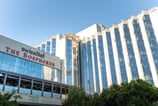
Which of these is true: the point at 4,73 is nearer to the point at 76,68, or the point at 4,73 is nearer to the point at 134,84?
the point at 134,84

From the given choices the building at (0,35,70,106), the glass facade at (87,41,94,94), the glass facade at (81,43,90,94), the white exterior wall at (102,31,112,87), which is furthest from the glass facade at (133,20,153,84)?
the building at (0,35,70,106)

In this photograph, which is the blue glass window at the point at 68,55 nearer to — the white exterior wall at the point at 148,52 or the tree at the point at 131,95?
the white exterior wall at the point at 148,52

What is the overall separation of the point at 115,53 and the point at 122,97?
35.8 metres

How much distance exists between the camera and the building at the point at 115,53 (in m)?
52.7

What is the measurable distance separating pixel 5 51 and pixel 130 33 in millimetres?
45319

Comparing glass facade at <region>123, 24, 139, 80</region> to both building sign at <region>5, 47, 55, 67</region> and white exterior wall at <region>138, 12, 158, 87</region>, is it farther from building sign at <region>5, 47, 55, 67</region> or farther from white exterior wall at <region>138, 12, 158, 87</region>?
building sign at <region>5, 47, 55, 67</region>

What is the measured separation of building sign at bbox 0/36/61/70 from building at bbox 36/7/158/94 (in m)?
25.6

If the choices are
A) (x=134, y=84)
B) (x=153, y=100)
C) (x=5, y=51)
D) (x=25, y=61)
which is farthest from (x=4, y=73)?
(x=153, y=100)

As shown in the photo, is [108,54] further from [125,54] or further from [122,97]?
[122,97]

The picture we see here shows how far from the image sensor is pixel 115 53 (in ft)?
195

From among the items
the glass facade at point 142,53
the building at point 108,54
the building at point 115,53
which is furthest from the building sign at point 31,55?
the glass facade at point 142,53

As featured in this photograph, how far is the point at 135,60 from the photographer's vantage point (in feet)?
179

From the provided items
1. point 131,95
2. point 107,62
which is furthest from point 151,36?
point 131,95

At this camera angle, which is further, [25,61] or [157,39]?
[157,39]
